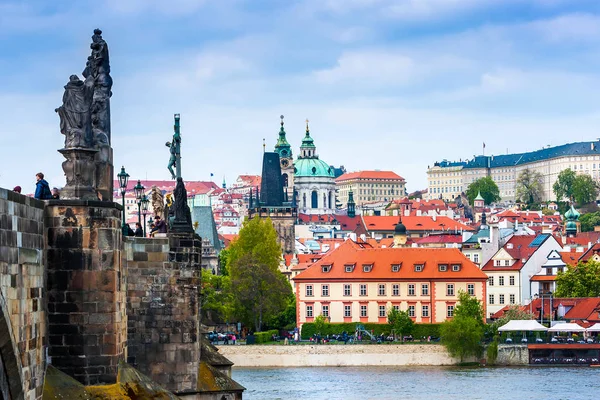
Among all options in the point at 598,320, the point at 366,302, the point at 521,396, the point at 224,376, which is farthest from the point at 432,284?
the point at 224,376

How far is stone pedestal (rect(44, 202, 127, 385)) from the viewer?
61.8 ft

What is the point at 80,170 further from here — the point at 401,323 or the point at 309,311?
the point at 309,311

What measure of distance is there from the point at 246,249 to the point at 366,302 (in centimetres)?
1122

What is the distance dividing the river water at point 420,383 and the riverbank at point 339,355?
1628 millimetres

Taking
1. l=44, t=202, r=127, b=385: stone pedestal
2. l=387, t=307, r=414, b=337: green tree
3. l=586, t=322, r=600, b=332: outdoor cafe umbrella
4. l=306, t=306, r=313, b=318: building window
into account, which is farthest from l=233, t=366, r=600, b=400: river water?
l=44, t=202, r=127, b=385: stone pedestal

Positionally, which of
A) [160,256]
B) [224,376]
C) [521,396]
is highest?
[160,256]

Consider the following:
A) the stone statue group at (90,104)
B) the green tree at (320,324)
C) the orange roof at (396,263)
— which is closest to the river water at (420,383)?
the green tree at (320,324)

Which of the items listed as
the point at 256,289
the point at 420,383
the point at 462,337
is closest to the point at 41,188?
the point at 420,383

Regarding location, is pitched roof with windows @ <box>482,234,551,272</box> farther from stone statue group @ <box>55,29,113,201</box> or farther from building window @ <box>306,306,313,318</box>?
stone statue group @ <box>55,29,113,201</box>

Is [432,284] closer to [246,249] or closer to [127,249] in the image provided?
[246,249]

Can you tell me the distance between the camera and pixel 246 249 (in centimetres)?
11906

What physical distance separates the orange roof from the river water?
1633 centimetres

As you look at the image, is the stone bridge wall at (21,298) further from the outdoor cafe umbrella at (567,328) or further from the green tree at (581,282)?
the green tree at (581,282)

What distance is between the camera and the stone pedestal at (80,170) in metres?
19.4
